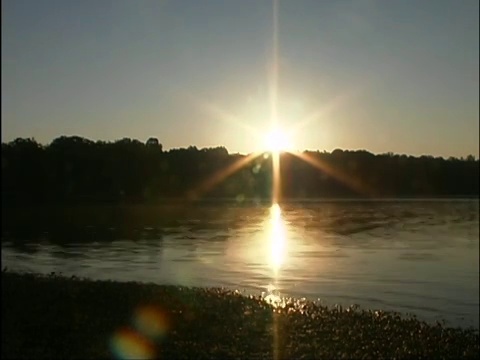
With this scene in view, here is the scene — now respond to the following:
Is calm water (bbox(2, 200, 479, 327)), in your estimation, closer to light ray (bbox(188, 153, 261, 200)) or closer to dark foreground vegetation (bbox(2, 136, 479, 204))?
dark foreground vegetation (bbox(2, 136, 479, 204))

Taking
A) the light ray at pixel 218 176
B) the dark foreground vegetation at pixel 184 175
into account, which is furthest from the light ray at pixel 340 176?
the light ray at pixel 218 176

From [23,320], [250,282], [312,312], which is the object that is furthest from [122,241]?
[23,320]

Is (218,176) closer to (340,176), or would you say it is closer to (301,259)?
(340,176)

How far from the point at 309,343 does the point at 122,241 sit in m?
21.7

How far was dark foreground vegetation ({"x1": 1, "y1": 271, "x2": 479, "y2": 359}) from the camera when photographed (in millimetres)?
7293

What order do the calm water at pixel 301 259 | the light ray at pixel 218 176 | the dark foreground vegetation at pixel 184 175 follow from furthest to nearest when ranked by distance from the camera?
1. the light ray at pixel 218 176
2. the calm water at pixel 301 259
3. the dark foreground vegetation at pixel 184 175

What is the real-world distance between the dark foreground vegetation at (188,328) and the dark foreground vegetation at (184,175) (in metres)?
1.70

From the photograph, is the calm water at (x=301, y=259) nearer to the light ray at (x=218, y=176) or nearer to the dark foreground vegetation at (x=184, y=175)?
the dark foreground vegetation at (x=184, y=175)

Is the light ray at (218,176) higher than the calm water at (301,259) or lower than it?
higher

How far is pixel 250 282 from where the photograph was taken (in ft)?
57.3

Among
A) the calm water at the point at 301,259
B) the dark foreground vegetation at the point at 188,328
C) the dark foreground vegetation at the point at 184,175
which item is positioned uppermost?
the dark foreground vegetation at the point at 184,175

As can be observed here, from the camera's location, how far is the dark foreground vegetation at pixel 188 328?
7.29 meters

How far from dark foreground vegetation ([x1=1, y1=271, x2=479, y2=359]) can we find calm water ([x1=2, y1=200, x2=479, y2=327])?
1068 mm

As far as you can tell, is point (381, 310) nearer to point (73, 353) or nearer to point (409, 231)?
point (73, 353)
